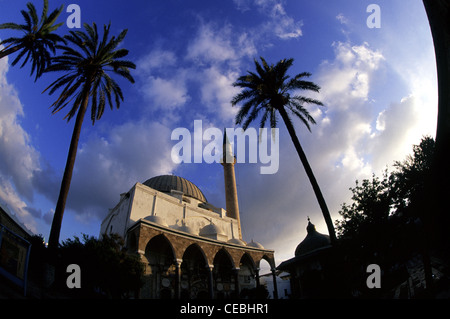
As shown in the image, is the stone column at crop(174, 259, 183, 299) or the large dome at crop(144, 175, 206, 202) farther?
the large dome at crop(144, 175, 206, 202)

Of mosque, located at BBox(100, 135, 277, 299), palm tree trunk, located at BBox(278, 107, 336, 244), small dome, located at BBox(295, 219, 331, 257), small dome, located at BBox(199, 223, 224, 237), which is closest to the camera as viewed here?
palm tree trunk, located at BBox(278, 107, 336, 244)

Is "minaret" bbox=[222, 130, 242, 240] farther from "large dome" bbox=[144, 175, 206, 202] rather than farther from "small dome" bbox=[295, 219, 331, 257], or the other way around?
"small dome" bbox=[295, 219, 331, 257]

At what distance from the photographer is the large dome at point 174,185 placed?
34.8 m

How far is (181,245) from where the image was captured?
73.6ft

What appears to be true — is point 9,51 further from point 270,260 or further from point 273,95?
point 270,260

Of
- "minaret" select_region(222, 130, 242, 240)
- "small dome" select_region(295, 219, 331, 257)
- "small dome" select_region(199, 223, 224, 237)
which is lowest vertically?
"small dome" select_region(295, 219, 331, 257)

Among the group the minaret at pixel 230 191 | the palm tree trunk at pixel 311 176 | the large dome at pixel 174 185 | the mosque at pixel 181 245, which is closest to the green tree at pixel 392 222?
the palm tree trunk at pixel 311 176

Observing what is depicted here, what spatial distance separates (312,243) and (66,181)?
21.6m

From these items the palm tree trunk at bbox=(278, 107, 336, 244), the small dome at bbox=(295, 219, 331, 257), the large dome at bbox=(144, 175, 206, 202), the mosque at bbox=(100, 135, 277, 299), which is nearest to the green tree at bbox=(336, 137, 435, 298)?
the palm tree trunk at bbox=(278, 107, 336, 244)

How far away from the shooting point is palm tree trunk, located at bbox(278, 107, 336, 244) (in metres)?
13.2

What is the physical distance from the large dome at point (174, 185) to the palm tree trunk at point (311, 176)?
21.9 m

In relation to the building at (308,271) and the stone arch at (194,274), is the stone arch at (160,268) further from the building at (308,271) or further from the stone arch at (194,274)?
the building at (308,271)

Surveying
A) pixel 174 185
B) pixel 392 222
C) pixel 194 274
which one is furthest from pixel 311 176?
pixel 174 185

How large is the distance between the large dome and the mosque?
135 mm
